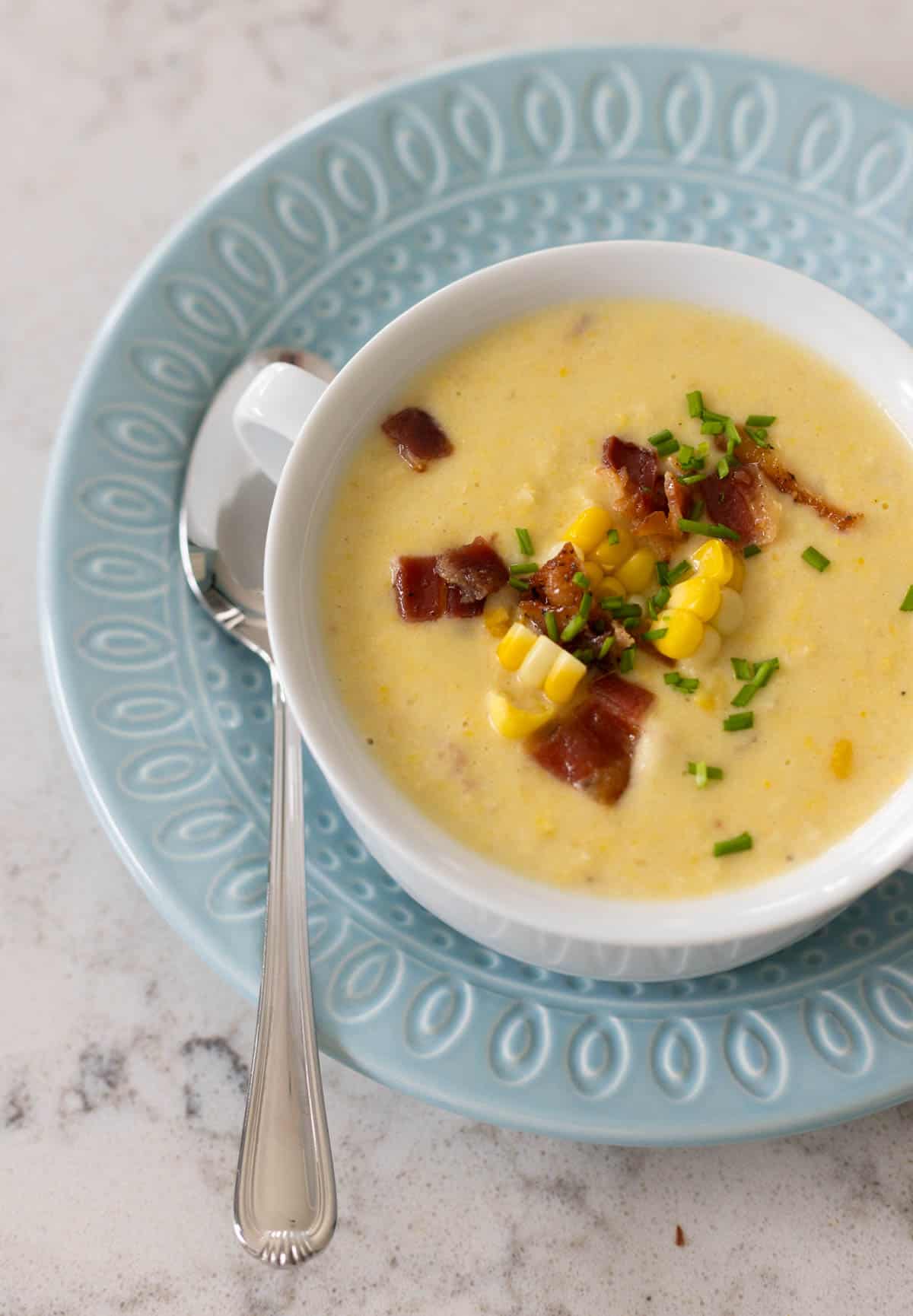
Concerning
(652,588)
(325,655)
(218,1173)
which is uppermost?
(652,588)

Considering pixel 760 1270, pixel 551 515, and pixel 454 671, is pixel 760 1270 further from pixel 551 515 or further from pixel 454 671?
pixel 551 515

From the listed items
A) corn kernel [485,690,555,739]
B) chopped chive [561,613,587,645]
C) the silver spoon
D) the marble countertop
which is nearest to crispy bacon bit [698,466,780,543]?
chopped chive [561,613,587,645]

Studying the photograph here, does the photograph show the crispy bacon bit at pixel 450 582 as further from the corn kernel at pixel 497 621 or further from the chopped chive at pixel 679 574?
the chopped chive at pixel 679 574

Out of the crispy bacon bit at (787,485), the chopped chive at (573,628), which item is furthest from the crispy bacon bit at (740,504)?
the chopped chive at (573,628)

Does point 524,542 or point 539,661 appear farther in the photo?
point 524,542

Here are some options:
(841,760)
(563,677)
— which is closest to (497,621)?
(563,677)

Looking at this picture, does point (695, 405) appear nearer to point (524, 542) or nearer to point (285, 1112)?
point (524, 542)

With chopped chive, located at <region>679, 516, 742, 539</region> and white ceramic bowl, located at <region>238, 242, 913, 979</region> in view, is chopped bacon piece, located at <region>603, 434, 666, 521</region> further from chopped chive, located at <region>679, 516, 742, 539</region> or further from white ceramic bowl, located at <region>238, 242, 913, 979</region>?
white ceramic bowl, located at <region>238, 242, 913, 979</region>
